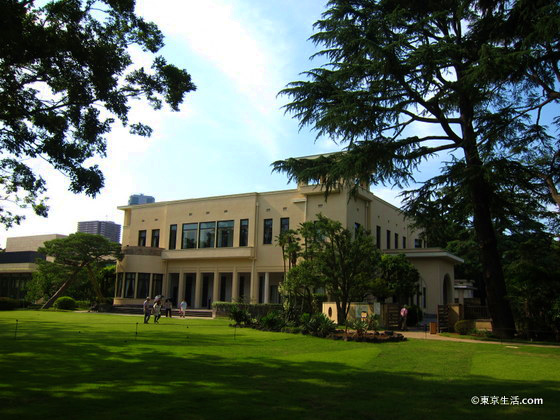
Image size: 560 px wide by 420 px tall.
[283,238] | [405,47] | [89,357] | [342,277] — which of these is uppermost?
→ [405,47]

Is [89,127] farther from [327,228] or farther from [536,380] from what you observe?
[327,228]

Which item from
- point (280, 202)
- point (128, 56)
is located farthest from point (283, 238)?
point (128, 56)

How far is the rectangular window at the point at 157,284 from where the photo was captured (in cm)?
4372

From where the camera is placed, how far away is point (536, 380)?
9.63m

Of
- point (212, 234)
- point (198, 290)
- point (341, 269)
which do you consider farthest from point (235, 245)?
point (341, 269)

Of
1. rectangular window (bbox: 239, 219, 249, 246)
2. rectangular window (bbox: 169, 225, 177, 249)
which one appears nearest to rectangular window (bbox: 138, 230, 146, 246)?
rectangular window (bbox: 169, 225, 177, 249)

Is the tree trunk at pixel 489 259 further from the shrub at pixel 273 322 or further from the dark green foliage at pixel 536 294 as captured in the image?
the shrub at pixel 273 322

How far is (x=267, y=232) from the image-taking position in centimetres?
3950

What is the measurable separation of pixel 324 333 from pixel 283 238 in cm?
1151

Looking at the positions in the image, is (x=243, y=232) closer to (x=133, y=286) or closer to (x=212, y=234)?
(x=212, y=234)

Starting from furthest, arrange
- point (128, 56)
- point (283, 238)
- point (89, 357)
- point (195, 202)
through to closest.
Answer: point (195, 202)
point (283, 238)
point (128, 56)
point (89, 357)

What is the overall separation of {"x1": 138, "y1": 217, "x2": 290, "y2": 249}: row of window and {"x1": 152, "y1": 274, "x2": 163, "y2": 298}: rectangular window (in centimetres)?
306

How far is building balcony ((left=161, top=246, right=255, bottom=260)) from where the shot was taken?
39.4m

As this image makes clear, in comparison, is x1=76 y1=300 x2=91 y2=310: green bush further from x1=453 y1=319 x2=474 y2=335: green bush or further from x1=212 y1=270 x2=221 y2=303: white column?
x1=453 y1=319 x2=474 y2=335: green bush
